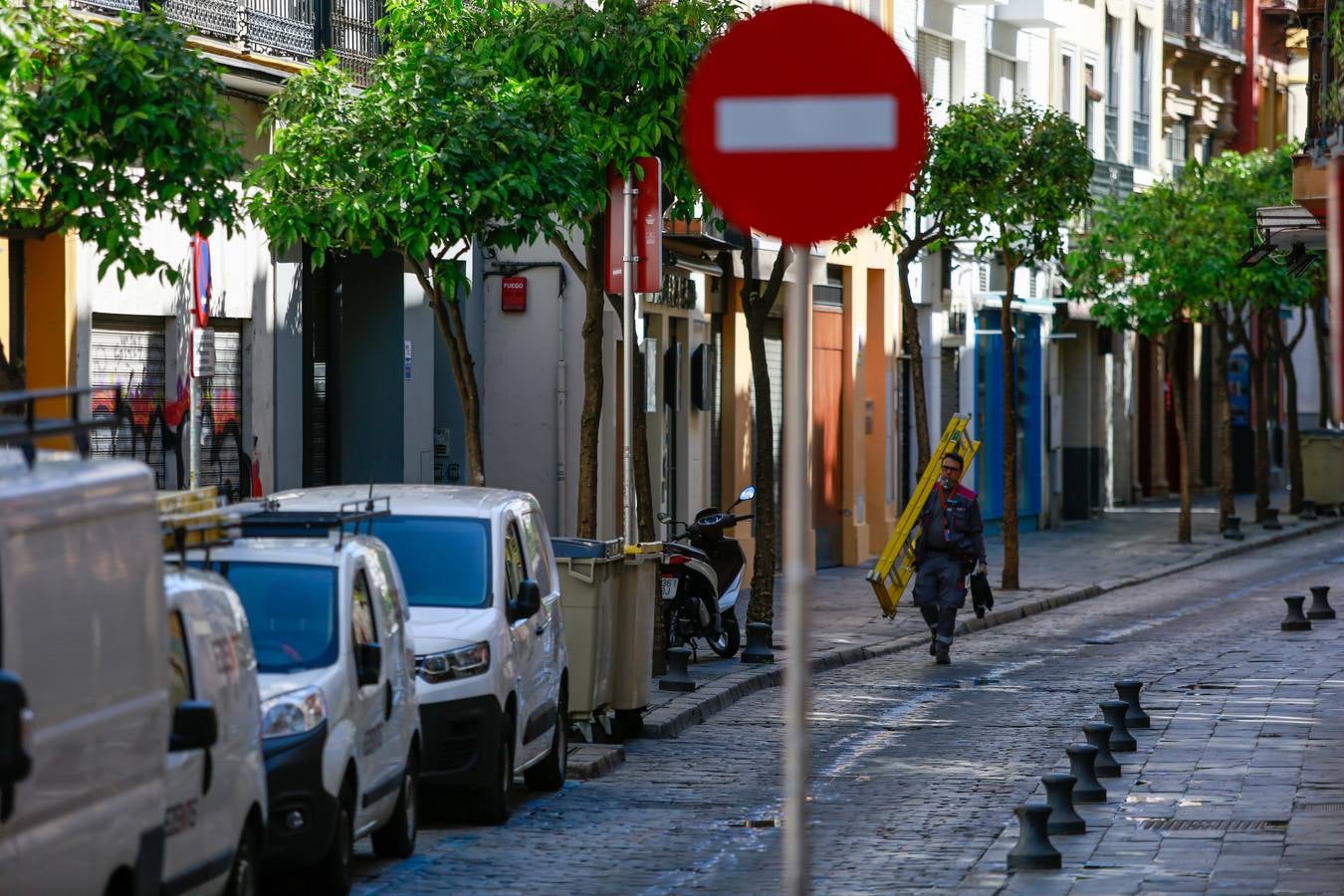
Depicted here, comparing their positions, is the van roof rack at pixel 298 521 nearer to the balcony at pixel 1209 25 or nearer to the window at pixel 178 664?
the window at pixel 178 664

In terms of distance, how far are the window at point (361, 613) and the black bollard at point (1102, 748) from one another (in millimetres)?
4408

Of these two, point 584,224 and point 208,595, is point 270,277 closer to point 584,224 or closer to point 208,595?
point 584,224

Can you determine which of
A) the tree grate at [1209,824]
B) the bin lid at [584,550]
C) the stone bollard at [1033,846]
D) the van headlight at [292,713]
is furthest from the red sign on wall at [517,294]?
the van headlight at [292,713]

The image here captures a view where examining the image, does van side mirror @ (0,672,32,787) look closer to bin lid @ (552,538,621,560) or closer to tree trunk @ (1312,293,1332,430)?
bin lid @ (552,538,621,560)

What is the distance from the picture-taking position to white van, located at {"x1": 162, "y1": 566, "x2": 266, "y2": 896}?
328 inches

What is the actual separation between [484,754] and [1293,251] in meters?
11.5

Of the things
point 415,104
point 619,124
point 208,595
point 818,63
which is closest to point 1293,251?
point 619,124

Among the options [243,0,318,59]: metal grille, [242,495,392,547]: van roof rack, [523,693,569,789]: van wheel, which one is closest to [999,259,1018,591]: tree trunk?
[243,0,318,59]: metal grille

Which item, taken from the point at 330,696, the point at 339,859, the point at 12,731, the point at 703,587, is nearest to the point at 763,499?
the point at 703,587

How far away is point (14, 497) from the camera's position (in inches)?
264

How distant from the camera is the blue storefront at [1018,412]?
41.1 m

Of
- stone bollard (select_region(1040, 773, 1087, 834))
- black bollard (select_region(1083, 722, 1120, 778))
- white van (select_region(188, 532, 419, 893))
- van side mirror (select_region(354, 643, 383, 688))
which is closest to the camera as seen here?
white van (select_region(188, 532, 419, 893))

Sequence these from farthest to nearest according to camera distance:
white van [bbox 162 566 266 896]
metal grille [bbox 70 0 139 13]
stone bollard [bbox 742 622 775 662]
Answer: stone bollard [bbox 742 622 775 662]
metal grille [bbox 70 0 139 13]
white van [bbox 162 566 266 896]

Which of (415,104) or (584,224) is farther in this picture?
(584,224)
